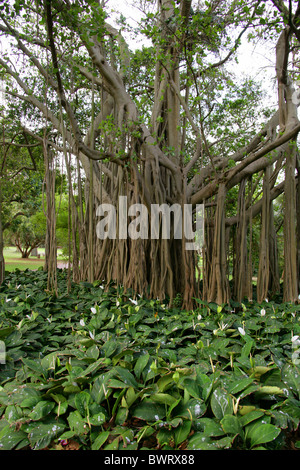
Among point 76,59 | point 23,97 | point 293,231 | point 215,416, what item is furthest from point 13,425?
point 23,97

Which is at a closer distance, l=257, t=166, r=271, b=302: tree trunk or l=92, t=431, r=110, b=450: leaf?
l=92, t=431, r=110, b=450: leaf

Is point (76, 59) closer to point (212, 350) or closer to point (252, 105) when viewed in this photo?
point (252, 105)

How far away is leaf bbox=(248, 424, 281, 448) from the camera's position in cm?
102

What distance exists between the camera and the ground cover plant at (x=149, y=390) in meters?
1.10

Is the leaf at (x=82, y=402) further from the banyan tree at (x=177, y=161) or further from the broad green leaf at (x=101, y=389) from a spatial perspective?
the banyan tree at (x=177, y=161)

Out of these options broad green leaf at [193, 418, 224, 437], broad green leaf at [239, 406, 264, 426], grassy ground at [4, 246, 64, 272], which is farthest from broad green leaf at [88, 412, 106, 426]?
grassy ground at [4, 246, 64, 272]

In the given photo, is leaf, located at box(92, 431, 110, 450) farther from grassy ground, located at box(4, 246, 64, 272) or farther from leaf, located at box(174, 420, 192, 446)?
grassy ground, located at box(4, 246, 64, 272)


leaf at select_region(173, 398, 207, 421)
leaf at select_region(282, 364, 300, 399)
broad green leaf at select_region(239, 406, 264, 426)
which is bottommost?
leaf at select_region(173, 398, 207, 421)

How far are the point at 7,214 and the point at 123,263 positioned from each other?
219 inches

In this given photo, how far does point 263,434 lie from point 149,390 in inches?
17.2

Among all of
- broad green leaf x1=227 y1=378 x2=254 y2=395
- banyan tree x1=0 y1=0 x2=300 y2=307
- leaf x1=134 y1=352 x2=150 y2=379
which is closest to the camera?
broad green leaf x1=227 y1=378 x2=254 y2=395

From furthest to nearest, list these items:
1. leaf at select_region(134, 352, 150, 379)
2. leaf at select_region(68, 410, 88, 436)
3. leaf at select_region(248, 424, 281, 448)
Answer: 1. leaf at select_region(134, 352, 150, 379)
2. leaf at select_region(68, 410, 88, 436)
3. leaf at select_region(248, 424, 281, 448)

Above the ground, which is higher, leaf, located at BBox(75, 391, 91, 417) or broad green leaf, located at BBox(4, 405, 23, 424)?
leaf, located at BBox(75, 391, 91, 417)

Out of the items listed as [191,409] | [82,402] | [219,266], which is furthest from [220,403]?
[219,266]
